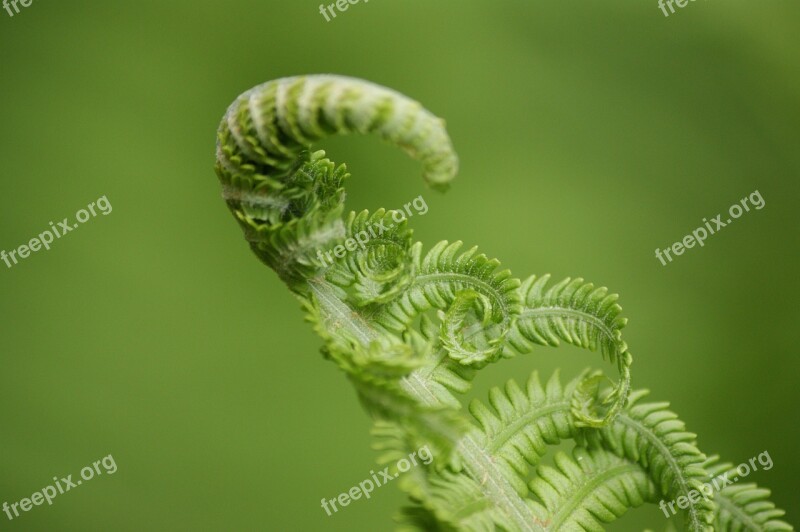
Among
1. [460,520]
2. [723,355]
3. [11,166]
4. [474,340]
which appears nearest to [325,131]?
[474,340]

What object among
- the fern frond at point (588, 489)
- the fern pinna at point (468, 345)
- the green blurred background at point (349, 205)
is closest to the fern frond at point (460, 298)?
the fern pinna at point (468, 345)

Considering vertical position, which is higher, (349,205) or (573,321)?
(349,205)

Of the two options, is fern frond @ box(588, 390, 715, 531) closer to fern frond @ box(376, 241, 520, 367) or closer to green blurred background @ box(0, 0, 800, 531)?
fern frond @ box(376, 241, 520, 367)

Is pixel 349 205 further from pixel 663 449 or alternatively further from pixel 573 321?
pixel 663 449

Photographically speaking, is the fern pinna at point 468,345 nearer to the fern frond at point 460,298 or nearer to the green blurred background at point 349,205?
the fern frond at point 460,298

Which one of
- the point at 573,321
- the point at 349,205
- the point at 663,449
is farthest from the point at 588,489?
the point at 349,205

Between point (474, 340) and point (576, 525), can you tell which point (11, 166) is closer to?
point (474, 340)

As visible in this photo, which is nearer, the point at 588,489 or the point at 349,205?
the point at 588,489
